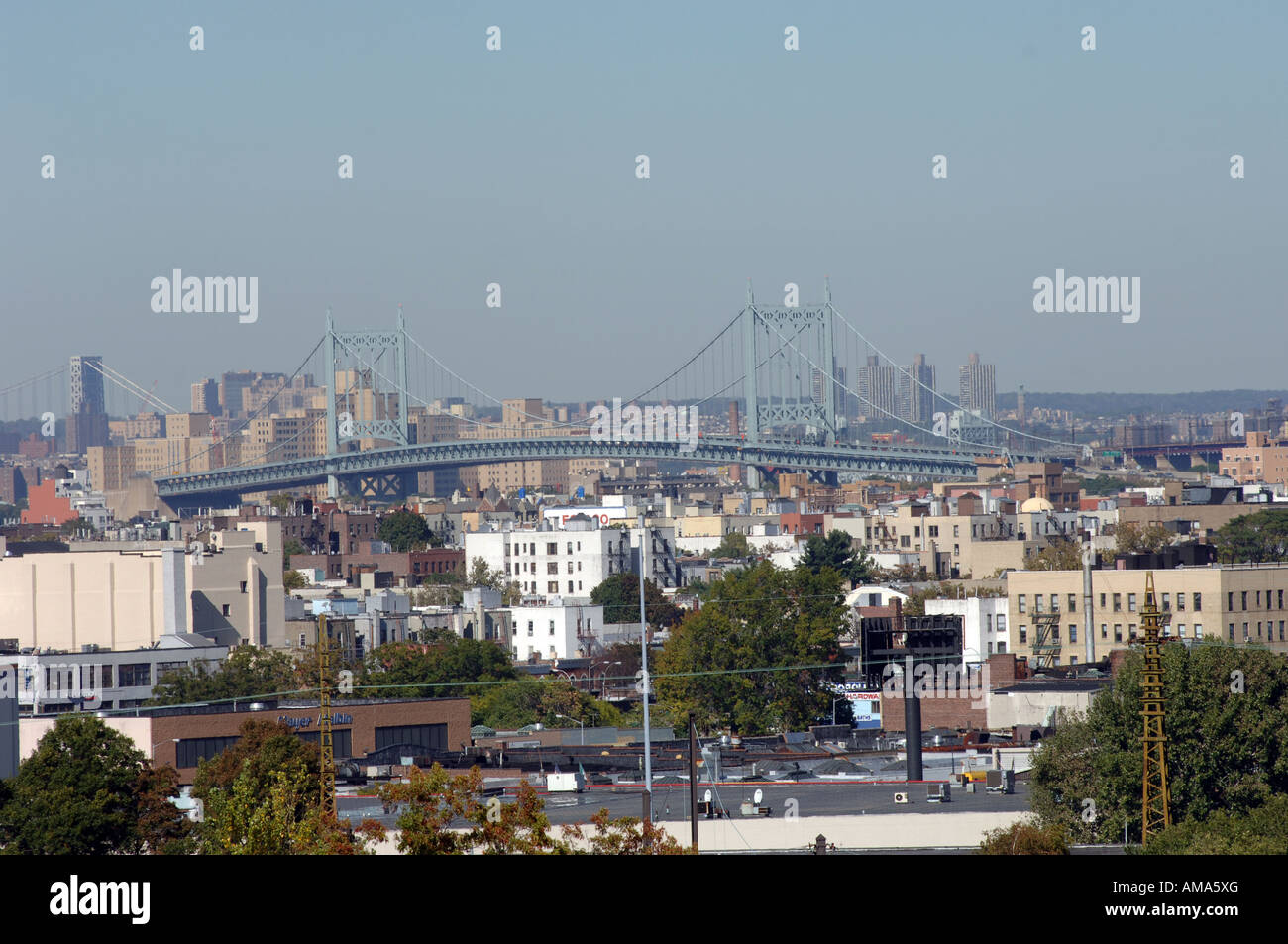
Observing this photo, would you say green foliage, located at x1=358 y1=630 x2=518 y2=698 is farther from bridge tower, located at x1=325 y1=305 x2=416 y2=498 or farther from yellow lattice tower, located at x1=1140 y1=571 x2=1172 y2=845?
bridge tower, located at x1=325 y1=305 x2=416 y2=498

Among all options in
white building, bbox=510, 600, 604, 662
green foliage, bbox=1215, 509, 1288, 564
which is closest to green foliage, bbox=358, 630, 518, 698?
white building, bbox=510, 600, 604, 662

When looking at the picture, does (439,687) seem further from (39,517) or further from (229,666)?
(39,517)

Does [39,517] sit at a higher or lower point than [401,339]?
lower

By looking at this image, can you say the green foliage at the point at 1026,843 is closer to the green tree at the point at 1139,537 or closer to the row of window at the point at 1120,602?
the row of window at the point at 1120,602

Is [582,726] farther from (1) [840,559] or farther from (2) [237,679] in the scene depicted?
(1) [840,559]

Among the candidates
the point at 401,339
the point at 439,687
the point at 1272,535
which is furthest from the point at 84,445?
the point at 439,687
